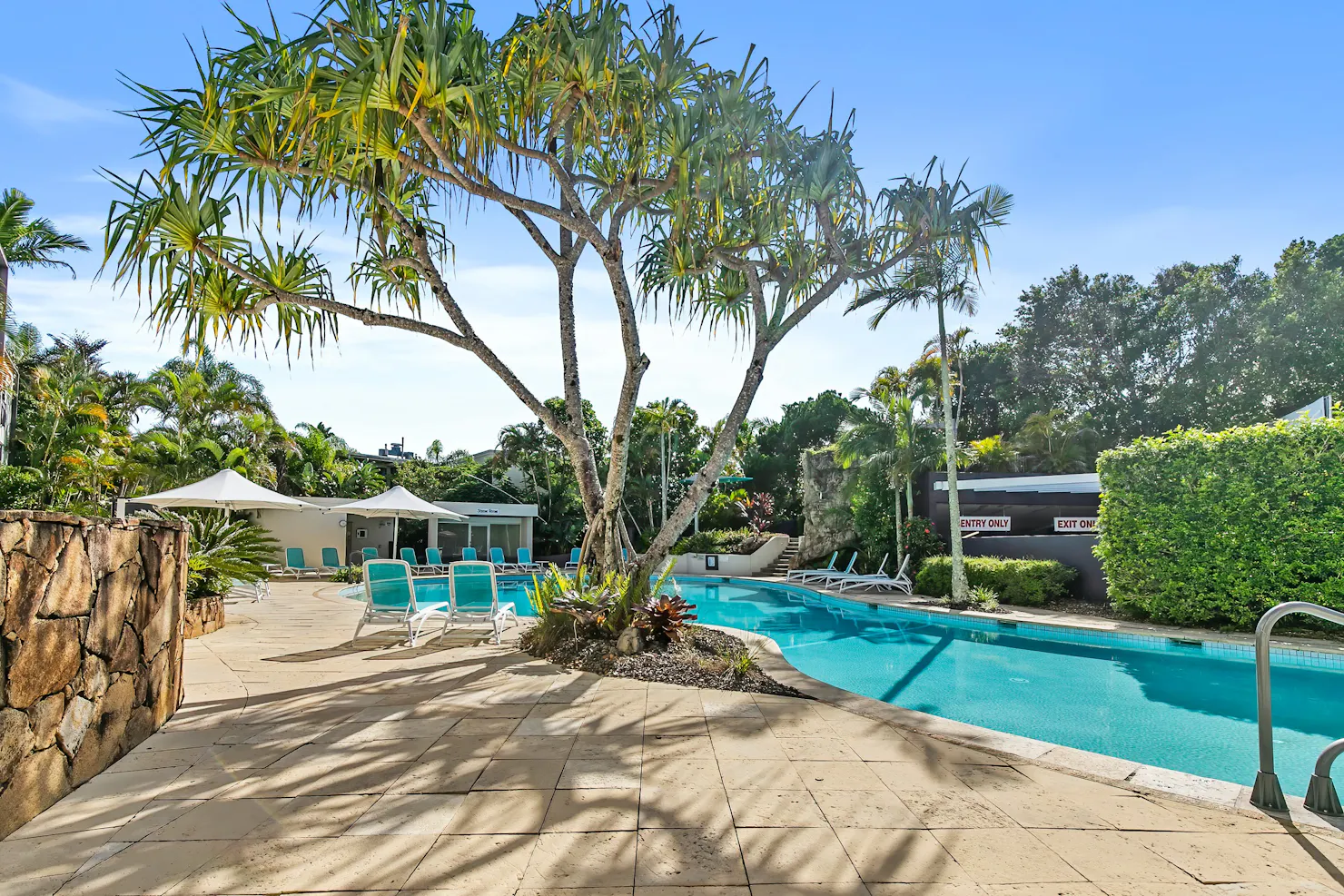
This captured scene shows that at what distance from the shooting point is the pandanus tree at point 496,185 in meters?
5.51

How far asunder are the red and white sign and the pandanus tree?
31.7ft

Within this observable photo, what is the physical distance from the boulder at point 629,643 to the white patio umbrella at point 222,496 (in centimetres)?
938

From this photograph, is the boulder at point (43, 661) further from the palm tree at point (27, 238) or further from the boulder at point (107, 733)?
the palm tree at point (27, 238)

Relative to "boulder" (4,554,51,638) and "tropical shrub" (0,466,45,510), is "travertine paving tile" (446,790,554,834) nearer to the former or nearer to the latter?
"boulder" (4,554,51,638)

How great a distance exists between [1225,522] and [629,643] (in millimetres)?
8870

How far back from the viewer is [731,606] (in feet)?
51.8

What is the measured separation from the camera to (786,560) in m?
23.0

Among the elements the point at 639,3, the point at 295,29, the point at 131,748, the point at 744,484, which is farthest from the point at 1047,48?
the point at 744,484

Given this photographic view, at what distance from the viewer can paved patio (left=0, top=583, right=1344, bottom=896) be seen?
2.48 m

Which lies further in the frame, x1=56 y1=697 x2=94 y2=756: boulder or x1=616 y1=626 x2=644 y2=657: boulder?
x1=616 y1=626 x2=644 y2=657: boulder

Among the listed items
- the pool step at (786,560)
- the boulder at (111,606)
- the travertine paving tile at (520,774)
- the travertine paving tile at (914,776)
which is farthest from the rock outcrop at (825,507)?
the boulder at (111,606)

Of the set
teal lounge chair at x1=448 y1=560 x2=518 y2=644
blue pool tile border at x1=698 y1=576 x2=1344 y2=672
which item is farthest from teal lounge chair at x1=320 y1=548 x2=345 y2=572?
blue pool tile border at x1=698 y1=576 x2=1344 y2=672

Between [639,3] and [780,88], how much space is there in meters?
1.63

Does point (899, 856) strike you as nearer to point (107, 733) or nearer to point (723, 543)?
point (107, 733)
